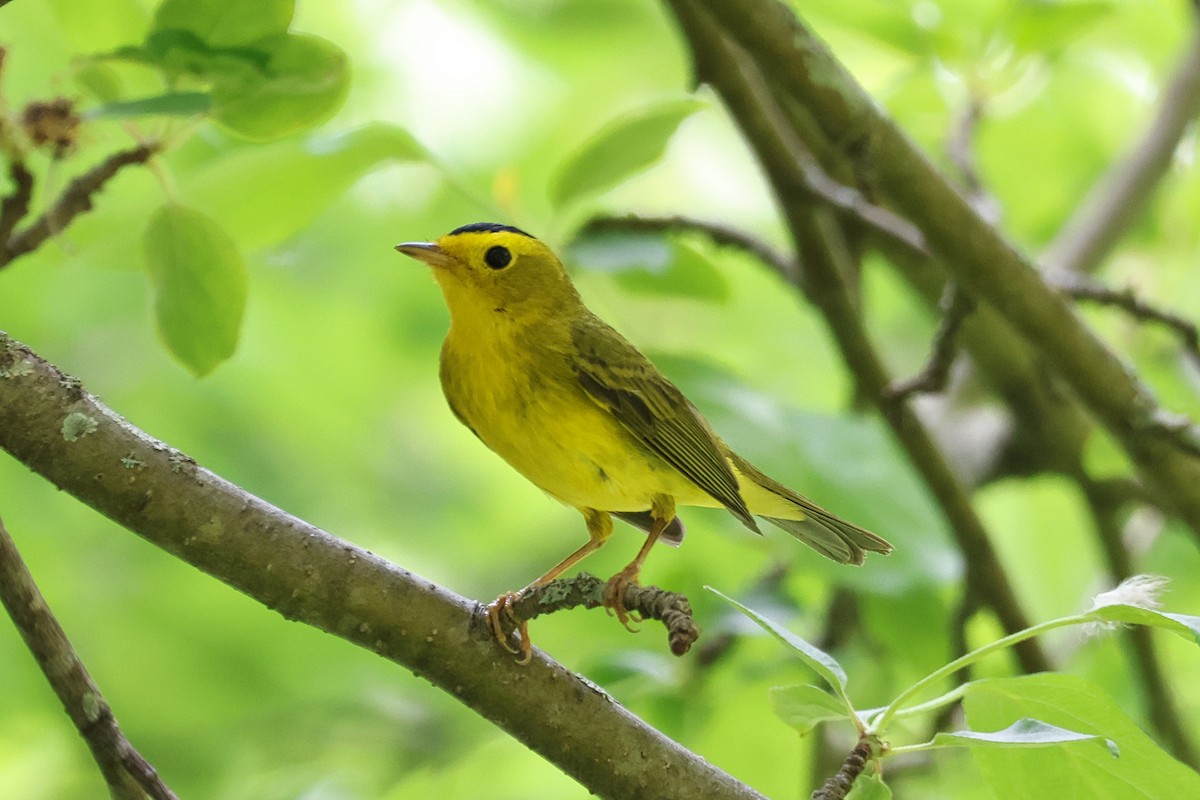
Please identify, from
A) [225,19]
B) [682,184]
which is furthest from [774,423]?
[682,184]

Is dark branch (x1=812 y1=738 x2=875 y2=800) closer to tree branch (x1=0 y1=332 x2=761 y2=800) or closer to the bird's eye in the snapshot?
tree branch (x1=0 y1=332 x2=761 y2=800)

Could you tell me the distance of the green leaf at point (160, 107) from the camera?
5.81 ft

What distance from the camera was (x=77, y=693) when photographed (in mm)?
1615

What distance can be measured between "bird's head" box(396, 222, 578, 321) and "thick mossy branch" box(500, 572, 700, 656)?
1.34 metres

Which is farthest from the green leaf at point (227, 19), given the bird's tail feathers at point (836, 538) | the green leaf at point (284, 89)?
the bird's tail feathers at point (836, 538)

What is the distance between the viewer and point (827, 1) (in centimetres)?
330

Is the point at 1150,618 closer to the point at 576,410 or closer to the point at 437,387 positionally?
the point at 576,410

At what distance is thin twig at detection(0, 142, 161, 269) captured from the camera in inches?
82.6

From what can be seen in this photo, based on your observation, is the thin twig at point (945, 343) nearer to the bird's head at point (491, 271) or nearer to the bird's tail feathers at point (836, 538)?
the bird's tail feathers at point (836, 538)

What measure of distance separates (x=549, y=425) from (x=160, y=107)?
1.19 meters

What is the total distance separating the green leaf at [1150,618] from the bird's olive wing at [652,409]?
1.21 metres

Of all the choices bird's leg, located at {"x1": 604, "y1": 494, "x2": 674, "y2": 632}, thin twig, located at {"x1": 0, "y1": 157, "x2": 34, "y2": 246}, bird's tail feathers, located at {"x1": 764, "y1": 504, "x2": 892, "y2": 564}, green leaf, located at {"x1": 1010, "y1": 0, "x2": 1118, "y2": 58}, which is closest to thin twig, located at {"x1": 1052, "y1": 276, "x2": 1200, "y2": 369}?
green leaf, located at {"x1": 1010, "y1": 0, "x2": 1118, "y2": 58}

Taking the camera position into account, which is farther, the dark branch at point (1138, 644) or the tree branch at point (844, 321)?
the dark branch at point (1138, 644)

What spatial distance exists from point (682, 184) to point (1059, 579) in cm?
233
